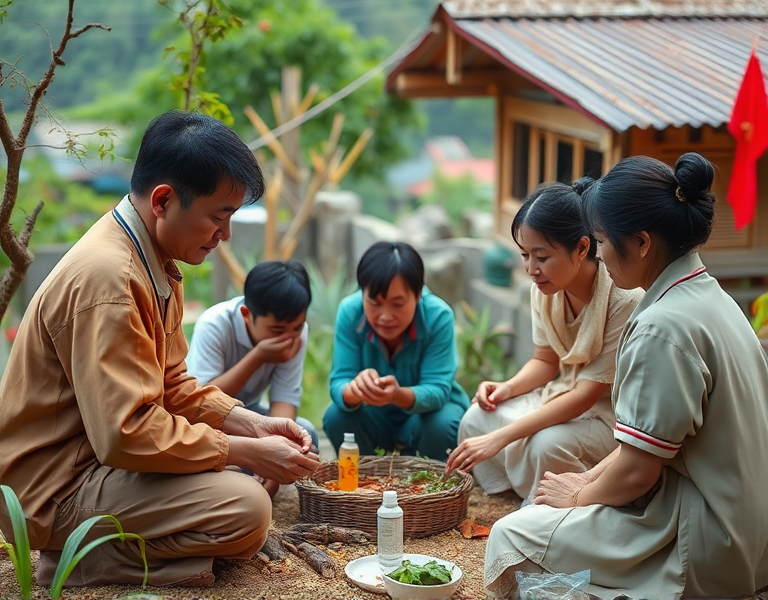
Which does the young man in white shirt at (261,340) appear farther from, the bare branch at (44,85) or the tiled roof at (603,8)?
the tiled roof at (603,8)

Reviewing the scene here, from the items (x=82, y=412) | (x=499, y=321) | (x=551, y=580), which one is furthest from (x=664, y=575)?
(x=499, y=321)

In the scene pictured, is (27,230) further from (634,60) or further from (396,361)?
(634,60)

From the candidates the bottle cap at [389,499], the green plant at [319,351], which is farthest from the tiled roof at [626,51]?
the bottle cap at [389,499]

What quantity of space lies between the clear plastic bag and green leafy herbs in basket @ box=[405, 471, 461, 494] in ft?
3.57

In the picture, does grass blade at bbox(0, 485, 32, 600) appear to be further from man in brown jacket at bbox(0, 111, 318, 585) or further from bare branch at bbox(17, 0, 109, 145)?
bare branch at bbox(17, 0, 109, 145)

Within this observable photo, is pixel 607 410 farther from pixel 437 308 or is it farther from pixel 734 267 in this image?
pixel 734 267

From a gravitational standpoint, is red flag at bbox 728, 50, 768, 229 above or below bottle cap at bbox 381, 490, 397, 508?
above

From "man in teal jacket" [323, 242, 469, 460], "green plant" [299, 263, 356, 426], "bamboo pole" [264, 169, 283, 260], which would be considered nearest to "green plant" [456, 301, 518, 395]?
"green plant" [299, 263, 356, 426]

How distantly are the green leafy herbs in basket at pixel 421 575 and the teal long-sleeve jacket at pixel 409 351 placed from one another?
55.8 inches

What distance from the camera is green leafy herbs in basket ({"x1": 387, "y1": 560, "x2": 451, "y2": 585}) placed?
122 inches

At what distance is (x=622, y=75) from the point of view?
6.14 meters

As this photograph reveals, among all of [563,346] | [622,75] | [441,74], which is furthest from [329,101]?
[563,346]

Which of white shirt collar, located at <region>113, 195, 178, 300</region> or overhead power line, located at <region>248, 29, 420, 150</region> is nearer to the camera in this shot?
white shirt collar, located at <region>113, 195, 178, 300</region>

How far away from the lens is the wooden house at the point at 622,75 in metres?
5.84
